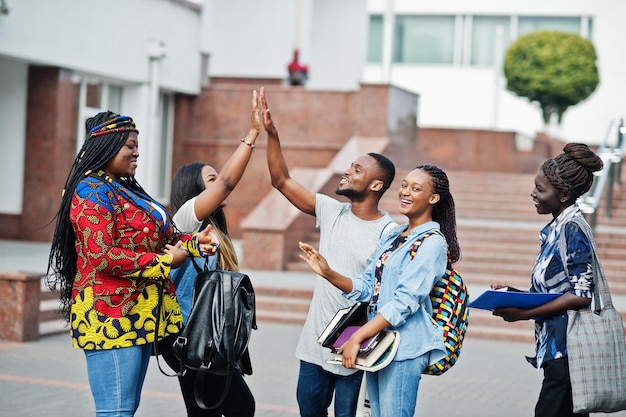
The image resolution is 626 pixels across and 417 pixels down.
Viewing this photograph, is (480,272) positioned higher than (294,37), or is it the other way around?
(294,37)

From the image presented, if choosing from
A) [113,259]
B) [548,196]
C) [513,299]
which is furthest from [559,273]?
[113,259]

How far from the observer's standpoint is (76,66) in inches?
668

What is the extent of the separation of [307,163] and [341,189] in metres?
14.1

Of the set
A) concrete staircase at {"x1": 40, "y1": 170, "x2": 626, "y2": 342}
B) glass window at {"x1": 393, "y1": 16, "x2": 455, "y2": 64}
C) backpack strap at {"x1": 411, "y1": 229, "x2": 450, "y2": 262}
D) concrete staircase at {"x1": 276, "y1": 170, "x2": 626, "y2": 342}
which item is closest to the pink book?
backpack strap at {"x1": 411, "y1": 229, "x2": 450, "y2": 262}

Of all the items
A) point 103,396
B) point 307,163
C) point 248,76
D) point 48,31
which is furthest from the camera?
point 248,76

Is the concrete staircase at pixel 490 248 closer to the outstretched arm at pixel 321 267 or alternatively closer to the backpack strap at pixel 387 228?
the backpack strap at pixel 387 228

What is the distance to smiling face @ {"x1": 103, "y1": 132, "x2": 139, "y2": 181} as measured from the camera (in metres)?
4.41

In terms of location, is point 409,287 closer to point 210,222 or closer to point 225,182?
point 225,182

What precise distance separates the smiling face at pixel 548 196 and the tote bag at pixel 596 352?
5.7 inches

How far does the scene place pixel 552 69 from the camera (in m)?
27.0

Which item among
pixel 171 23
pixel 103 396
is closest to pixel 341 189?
pixel 103 396

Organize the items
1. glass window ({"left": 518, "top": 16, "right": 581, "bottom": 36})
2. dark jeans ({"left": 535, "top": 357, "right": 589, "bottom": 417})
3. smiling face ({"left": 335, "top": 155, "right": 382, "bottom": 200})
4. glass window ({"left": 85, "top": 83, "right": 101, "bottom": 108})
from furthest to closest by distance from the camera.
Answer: glass window ({"left": 518, "top": 16, "right": 581, "bottom": 36}) → glass window ({"left": 85, "top": 83, "right": 101, "bottom": 108}) → smiling face ({"left": 335, "top": 155, "right": 382, "bottom": 200}) → dark jeans ({"left": 535, "top": 357, "right": 589, "bottom": 417})

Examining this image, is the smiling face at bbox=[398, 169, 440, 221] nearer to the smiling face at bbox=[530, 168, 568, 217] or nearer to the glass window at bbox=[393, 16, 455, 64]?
the smiling face at bbox=[530, 168, 568, 217]

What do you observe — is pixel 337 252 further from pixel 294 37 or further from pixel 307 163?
pixel 294 37
